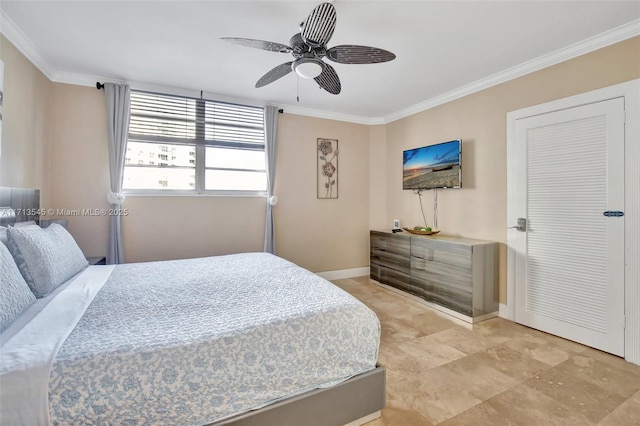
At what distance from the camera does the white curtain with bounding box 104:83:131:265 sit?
129 inches

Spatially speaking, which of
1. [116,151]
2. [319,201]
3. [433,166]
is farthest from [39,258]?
[433,166]

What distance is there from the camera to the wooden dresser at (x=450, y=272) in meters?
3.03

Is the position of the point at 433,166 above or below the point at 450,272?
above

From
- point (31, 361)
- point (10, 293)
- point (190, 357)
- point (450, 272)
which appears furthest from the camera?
point (450, 272)

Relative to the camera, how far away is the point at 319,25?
1790 mm

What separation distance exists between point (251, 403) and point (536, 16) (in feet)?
10.5

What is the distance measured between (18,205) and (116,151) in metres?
1.08

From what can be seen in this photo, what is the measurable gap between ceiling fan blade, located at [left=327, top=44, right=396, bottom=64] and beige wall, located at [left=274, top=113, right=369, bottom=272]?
224cm

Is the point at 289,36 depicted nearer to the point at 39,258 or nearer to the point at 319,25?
the point at 319,25

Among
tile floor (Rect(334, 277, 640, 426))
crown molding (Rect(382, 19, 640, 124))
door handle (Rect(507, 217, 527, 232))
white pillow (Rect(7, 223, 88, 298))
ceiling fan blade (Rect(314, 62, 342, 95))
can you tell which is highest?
crown molding (Rect(382, 19, 640, 124))

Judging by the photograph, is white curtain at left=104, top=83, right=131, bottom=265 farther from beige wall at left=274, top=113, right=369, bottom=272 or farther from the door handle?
the door handle

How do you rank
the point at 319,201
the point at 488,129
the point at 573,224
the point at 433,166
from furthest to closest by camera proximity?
the point at 319,201 < the point at 433,166 < the point at 488,129 < the point at 573,224

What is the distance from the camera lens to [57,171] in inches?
125

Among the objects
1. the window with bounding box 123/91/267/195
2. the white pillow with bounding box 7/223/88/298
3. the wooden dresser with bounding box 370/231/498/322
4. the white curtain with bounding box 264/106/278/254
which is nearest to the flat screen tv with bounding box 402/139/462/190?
the wooden dresser with bounding box 370/231/498/322
